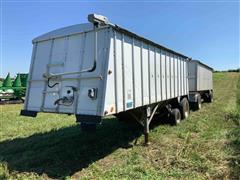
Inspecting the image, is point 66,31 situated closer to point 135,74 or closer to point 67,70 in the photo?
point 67,70

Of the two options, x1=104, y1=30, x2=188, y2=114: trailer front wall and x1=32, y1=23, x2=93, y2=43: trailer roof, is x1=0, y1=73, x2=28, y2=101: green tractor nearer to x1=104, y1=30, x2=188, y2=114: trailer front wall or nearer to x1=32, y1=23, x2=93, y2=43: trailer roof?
x1=104, y1=30, x2=188, y2=114: trailer front wall

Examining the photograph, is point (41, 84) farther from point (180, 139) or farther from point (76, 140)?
point (180, 139)

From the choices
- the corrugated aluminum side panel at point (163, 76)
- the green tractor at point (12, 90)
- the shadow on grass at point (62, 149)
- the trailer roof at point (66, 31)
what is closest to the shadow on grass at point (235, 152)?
the corrugated aluminum side panel at point (163, 76)

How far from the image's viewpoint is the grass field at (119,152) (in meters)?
5.91

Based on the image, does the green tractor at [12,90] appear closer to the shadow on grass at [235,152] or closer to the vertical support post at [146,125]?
the vertical support post at [146,125]

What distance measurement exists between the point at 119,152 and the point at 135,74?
2.08 metres

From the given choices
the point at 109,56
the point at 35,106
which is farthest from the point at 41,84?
the point at 109,56

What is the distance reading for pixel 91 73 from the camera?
6176 millimetres

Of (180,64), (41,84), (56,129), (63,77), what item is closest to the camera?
(63,77)

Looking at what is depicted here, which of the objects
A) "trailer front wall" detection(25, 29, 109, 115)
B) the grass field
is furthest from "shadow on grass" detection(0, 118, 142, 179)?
"trailer front wall" detection(25, 29, 109, 115)

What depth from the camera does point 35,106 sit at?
23.2 ft

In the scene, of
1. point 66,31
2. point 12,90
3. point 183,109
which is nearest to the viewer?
point 66,31

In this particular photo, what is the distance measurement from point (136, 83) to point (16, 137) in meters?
4.64

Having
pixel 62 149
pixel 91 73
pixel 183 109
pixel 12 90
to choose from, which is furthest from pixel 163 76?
pixel 12 90
